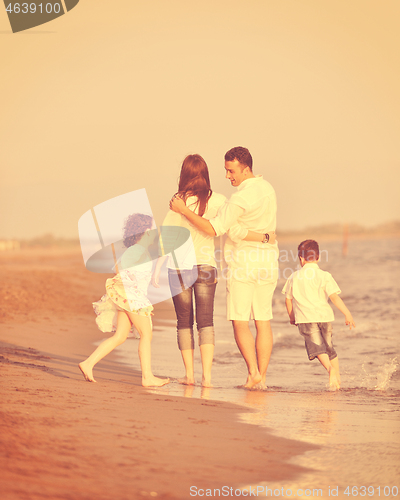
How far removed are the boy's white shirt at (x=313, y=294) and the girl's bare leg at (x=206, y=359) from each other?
33.4 inches

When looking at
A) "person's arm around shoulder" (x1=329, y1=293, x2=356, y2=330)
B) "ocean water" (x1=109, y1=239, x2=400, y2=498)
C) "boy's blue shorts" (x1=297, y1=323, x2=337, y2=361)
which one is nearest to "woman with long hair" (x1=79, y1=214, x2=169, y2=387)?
"ocean water" (x1=109, y1=239, x2=400, y2=498)

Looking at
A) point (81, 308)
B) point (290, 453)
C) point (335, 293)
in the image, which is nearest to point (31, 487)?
point (290, 453)

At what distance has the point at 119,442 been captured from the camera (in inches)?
122

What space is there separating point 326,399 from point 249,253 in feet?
4.16

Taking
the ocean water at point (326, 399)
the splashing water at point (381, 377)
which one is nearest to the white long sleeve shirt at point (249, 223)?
the ocean water at point (326, 399)

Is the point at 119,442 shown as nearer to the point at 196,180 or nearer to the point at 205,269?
the point at 205,269

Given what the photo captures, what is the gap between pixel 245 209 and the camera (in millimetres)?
4906

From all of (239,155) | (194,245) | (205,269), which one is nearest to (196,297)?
(205,269)

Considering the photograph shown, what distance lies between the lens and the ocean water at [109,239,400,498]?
2.86 m

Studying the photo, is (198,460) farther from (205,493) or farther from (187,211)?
(187,211)

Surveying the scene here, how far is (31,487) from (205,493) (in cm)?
70

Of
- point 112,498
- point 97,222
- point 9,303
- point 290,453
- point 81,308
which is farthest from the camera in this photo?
point 81,308

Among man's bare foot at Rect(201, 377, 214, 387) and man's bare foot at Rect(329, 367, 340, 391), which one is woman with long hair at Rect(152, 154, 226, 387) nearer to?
man's bare foot at Rect(201, 377, 214, 387)

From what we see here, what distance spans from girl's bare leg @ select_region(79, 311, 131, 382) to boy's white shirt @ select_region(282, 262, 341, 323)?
1.47 meters
